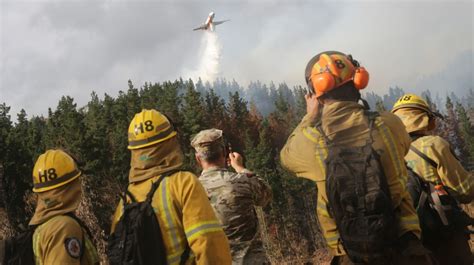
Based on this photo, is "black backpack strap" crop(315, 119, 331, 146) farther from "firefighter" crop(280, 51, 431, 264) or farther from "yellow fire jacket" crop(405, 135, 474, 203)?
"yellow fire jacket" crop(405, 135, 474, 203)

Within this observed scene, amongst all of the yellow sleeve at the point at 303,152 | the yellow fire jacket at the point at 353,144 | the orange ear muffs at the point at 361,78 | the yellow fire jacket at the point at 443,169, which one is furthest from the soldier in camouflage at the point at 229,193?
the yellow fire jacket at the point at 443,169

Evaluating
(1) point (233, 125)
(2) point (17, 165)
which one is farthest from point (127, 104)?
(2) point (17, 165)

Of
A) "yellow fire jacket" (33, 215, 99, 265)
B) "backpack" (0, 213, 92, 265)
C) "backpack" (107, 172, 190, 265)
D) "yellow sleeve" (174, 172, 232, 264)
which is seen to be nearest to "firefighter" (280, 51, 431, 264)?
"yellow sleeve" (174, 172, 232, 264)

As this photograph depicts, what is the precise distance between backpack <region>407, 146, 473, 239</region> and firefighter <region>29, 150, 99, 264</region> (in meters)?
3.39

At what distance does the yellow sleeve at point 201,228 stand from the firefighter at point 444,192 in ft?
8.63

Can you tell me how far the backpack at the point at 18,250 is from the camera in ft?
11.8

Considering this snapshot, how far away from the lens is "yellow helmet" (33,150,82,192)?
12.6ft

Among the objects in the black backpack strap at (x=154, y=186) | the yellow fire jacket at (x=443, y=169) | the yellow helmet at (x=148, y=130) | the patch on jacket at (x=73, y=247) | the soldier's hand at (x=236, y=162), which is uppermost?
the yellow helmet at (x=148, y=130)

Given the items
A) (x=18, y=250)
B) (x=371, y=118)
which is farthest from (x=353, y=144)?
(x=18, y=250)

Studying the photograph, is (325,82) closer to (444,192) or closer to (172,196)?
(172,196)

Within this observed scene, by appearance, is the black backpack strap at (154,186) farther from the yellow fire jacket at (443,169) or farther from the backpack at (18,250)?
the yellow fire jacket at (443,169)

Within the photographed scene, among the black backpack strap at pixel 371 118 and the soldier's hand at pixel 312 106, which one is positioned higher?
the soldier's hand at pixel 312 106

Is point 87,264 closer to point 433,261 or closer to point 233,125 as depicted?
point 433,261

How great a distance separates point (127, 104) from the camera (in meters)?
81.3
